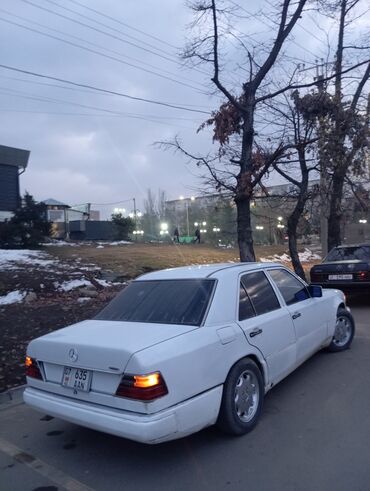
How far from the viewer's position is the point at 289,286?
5223mm

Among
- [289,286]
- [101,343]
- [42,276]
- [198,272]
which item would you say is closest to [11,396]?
[101,343]

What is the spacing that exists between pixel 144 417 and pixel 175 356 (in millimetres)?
476

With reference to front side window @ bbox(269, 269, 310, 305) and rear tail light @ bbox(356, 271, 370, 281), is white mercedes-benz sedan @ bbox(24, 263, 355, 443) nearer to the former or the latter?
front side window @ bbox(269, 269, 310, 305)

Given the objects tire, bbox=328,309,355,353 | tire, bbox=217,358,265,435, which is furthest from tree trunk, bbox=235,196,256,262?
tire, bbox=217,358,265,435

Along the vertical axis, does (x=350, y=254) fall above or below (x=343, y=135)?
below

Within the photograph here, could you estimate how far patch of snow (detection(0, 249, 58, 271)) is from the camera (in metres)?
12.7

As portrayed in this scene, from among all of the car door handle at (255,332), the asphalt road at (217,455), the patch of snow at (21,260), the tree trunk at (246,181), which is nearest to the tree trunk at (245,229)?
the tree trunk at (246,181)

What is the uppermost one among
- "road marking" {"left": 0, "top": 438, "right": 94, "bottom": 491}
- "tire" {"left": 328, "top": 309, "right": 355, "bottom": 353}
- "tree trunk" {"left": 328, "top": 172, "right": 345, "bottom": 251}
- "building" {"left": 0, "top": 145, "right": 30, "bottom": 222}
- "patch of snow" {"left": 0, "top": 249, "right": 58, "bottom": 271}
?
"building" {"left": 0, "top": 145, "right": 30, "bottom": 222}

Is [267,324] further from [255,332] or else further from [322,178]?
[322,178]

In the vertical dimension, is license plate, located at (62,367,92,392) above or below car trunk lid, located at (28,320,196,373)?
below

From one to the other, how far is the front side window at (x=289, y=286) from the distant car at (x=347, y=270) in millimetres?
4802

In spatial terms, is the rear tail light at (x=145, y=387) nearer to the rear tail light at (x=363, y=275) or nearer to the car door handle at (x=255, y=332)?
the car door handle at (x=255, y=332)

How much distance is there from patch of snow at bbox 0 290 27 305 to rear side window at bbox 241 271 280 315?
6.02m

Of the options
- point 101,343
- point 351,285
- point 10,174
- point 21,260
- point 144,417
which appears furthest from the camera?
point 10,174
